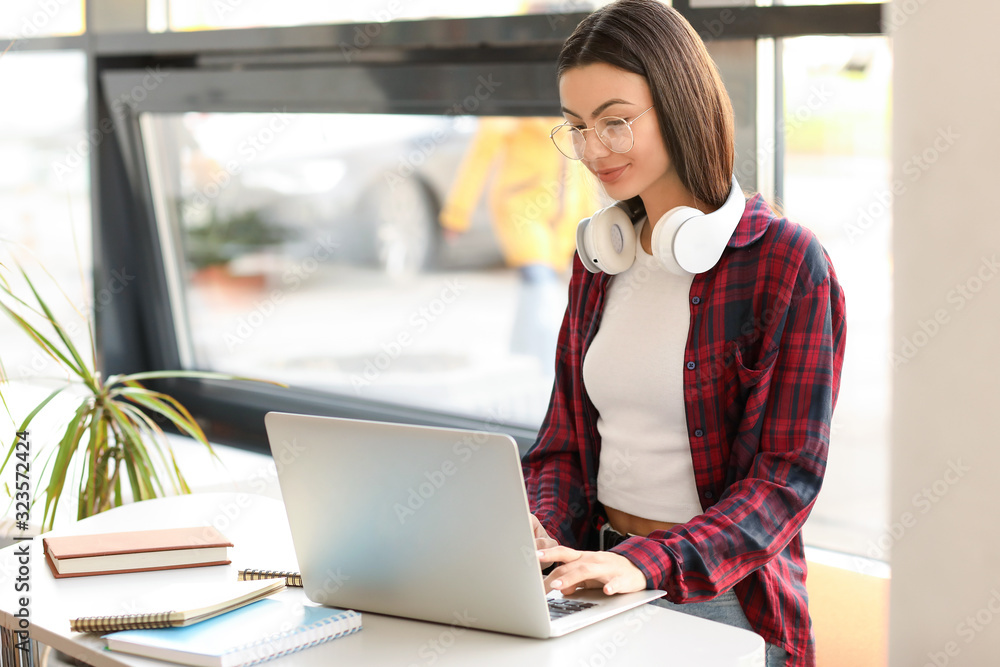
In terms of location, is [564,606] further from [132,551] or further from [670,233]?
[132,551]

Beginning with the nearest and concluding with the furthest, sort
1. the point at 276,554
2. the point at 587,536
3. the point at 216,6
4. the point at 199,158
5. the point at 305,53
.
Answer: the point at 276,554 < the point at 587,536 < the point at 305,53 < the point at 216,6 < the point at 199,158

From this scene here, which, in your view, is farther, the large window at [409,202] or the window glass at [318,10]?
the window glass at [318,10]

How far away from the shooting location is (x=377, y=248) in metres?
3.59

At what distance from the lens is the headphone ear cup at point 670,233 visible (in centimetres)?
154

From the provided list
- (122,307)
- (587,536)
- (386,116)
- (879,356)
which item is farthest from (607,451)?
(122,307)

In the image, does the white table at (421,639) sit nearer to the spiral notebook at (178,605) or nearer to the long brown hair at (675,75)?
the spiral notebook at (178,605)

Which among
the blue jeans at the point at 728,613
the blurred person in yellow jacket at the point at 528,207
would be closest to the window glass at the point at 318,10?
the blurred person in yellow jacket at the point at 528,207

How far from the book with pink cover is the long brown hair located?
37.8 inches

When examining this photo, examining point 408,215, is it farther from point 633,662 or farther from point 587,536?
point 633,662

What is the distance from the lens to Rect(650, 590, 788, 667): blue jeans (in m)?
1.59

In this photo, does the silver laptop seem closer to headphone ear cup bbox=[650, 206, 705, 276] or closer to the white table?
the white table

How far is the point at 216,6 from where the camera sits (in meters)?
3.43

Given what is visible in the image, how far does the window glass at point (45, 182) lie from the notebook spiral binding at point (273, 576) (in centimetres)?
260

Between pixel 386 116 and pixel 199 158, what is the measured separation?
95cm
